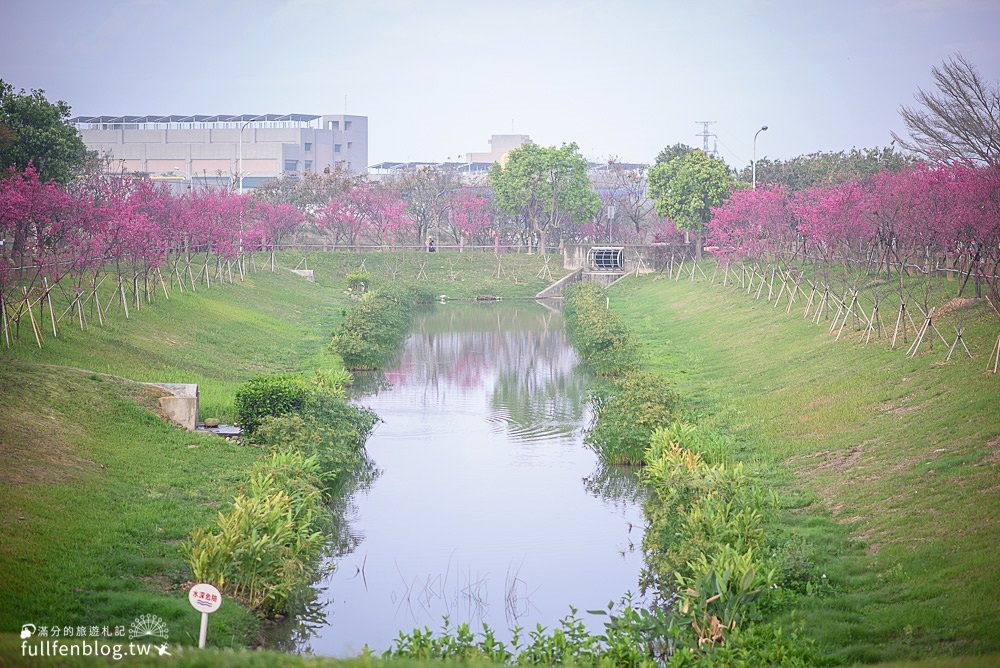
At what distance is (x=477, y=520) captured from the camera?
1720 cm

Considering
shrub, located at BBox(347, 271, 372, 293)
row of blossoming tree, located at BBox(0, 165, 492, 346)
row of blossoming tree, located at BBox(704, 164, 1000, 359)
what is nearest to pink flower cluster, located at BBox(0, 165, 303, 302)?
row of blossoming tree, located at BBox(0, 165, 492, 346)

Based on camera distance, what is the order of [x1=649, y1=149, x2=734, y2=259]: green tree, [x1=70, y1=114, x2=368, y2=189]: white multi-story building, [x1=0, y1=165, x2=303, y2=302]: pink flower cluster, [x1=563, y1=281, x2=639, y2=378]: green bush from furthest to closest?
[x1=70, y1=114, x2=368, y2=189]: white multi-story building
[x1=649, y1=149, x2=734, y2=259]: green tree
[x1=563, y1=281, x2=639, y2=378]: green bush
[x1=0, y1=165, x2=303, y2=302]: pink flower cluster

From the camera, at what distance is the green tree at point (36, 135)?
34219 millimetres

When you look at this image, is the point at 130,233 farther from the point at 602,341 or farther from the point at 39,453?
the point at 39,453

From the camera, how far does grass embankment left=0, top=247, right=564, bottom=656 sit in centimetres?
1119

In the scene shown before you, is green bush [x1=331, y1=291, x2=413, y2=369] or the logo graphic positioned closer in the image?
the logo graphic

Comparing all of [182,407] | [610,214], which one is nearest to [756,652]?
[182,407]

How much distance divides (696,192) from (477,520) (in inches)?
1609

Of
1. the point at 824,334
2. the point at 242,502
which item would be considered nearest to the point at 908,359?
the point at 824,334

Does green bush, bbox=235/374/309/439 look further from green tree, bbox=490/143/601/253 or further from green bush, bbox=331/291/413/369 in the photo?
green tree, bbox=490/143/601/253

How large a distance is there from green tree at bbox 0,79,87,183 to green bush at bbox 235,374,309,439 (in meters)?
17.6

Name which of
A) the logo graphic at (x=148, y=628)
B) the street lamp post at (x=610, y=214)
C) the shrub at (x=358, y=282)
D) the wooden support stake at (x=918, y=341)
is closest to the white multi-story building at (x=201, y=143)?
the street lamp post at (x=610, y=214)

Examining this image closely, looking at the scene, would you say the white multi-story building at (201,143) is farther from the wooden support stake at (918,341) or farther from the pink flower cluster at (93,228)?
the wooden support stake at (918,341)

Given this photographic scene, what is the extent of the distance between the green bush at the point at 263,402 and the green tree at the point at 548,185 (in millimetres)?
44383
